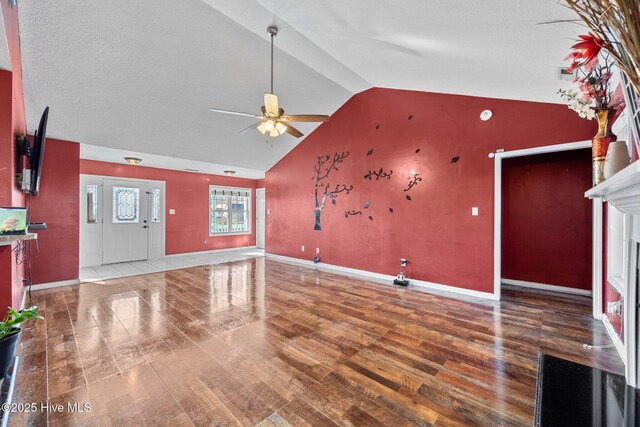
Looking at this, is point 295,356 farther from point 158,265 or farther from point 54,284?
point 158,265

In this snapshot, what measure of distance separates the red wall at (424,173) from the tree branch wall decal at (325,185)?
0.40 ft

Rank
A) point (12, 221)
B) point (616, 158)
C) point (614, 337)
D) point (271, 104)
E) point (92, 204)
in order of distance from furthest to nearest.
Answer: point (92, 204)
point (271, 104)
point (614, 337)
point (12, 221)
point (616, 158)

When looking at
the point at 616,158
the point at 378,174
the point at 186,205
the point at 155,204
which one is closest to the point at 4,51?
the point at 616,158

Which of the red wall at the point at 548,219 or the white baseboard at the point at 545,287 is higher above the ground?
the red wall at the point at 548,219

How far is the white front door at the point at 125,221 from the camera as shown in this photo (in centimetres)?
625

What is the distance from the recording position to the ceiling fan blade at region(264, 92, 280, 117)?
286cm

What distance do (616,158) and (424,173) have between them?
3.18 metres

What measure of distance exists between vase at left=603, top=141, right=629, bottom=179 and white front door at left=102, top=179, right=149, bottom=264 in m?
8.10

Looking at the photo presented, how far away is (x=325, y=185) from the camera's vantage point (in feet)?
19.6

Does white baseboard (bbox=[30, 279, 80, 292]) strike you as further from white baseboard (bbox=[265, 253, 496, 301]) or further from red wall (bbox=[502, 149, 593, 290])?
red wall (bbox=[502, 149, 593, 290])

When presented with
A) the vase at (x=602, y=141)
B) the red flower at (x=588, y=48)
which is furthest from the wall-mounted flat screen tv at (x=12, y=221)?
→ the vase at (x=602, y=141)

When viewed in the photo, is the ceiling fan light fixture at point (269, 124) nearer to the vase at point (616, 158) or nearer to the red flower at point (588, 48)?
the red flower at point (588, 48)

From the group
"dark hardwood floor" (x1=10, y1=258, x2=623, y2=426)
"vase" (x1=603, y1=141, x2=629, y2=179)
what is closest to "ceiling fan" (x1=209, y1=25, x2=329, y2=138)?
"dark hardwood floor" (x1=10, y1=258, x2=623, y2=426)

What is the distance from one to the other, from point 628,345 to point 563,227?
3.52 metres
